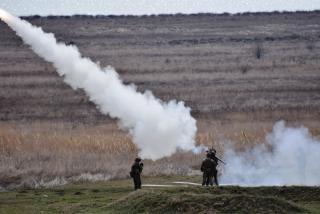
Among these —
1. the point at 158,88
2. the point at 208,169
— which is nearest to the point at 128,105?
the point at 208,169

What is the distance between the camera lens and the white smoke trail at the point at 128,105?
38.8 meters

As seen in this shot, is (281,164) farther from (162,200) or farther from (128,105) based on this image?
(162,200)

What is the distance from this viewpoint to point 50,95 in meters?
61.4

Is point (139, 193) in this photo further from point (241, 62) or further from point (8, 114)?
point (241, 62)

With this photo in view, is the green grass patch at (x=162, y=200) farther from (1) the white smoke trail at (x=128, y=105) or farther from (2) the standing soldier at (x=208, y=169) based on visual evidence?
(1) the white smoke trail at (x=128, y=105)

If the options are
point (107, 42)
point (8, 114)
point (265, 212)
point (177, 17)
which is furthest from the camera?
point (177, 17)

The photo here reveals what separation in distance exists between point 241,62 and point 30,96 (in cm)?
2732

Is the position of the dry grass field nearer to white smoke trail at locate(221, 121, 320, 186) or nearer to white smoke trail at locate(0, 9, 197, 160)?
white smoke trail at locate(0, 9, 197, 160)

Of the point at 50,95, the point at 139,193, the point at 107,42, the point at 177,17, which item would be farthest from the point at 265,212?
the point at 177,17

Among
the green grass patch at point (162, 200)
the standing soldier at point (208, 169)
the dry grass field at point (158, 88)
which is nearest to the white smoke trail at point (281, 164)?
the dry grass field at point (158, 88)

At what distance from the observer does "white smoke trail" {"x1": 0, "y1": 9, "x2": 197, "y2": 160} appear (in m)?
38.8

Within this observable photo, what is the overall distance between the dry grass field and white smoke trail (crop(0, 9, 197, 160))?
3.70ft

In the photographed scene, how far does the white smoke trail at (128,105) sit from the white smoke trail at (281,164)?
2.71 meters

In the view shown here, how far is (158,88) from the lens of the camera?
64.4 m
